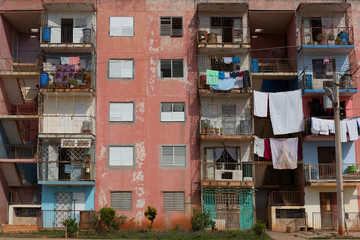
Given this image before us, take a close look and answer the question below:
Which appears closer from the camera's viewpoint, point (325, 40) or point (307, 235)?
point (307, 235)

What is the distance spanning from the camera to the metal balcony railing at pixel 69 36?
38094 millimetres

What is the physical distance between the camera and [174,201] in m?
37.2

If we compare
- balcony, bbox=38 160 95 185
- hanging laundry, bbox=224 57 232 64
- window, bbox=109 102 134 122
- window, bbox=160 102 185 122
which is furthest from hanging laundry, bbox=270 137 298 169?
balcony, bbox=38 160 95 185

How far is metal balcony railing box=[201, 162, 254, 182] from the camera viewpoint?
36.9 metres

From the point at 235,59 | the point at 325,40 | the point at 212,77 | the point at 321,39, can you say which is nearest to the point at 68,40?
the point at 212,77

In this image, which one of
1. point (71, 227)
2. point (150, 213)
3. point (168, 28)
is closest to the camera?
point (71, 227)

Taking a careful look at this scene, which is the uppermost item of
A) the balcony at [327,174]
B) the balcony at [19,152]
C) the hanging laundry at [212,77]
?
the hanging laundry at [212,77]

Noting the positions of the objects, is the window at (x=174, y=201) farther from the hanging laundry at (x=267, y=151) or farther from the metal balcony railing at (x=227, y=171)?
the hanging laundry at (x=267, y=151)

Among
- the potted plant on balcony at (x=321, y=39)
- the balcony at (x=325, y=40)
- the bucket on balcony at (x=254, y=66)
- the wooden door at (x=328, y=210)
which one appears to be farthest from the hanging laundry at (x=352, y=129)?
the bucket on balcony at (x=254, y=66)

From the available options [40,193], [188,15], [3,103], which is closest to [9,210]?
[40,193]

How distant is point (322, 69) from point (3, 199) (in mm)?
24870

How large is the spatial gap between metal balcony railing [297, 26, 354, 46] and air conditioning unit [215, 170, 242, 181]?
10.8 m

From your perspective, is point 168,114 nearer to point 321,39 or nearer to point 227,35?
point 227,35

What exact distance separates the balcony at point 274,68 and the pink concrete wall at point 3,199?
19.5m
